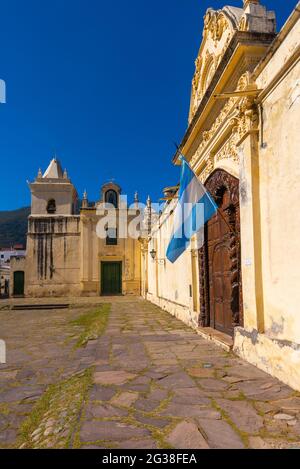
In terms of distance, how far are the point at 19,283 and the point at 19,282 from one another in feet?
0.22

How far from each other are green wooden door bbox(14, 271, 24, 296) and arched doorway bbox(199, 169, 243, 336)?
19162mm

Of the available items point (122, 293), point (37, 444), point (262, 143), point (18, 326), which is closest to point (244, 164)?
point (262, 143)

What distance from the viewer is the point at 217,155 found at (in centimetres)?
611

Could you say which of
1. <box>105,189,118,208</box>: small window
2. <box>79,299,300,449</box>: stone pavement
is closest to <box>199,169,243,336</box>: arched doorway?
<box>79,299,300,449</box>: stone pavement

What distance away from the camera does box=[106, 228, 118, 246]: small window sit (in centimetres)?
2316

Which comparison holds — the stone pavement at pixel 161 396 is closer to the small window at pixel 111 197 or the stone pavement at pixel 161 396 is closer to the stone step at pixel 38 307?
the stone step at pixel 38 307

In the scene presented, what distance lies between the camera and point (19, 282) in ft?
77.2

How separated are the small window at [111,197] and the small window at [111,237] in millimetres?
2308

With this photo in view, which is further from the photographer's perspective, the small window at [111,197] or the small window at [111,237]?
the small window at [111,197]

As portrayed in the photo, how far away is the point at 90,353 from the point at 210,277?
2.79 meters

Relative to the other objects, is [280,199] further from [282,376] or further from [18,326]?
[18,326]

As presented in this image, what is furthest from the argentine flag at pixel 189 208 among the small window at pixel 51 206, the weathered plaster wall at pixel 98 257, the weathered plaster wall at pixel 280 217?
the small window at pixel 51 206

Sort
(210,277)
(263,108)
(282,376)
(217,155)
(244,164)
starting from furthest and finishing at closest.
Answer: (210,277) → (217,155) → (244,164) → (263,108) → (282,376)

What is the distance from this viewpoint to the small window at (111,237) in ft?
76.0
